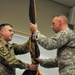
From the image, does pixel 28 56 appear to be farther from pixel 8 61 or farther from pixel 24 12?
pixel 8 61

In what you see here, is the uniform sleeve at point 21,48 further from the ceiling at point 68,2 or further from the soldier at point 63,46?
the ceiling at point 68,2

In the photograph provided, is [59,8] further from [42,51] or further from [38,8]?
[42,51]

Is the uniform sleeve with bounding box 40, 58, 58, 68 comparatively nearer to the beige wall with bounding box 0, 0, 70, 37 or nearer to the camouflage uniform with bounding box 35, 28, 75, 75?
the camouflage uniform with bounding box 35, 28, 75, 75

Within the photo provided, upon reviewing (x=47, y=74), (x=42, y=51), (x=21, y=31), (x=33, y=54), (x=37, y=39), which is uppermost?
(x=37, y=39)

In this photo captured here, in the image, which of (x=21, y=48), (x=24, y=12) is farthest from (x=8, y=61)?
(x=24, y=12)

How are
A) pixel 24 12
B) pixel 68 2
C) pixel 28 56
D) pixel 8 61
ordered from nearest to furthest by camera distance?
pixel 8 61, pixel 28 56, pixel 24 12, pixel 68 2

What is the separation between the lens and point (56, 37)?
226 centimetres

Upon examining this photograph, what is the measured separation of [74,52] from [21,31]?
6.08 feet

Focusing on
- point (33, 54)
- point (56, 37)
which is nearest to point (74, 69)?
point (56, 37)

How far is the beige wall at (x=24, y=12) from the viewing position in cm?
394

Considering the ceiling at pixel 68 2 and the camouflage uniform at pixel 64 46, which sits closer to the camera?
the camouflage uniform at pixel 64 46

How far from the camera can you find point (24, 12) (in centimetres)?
416

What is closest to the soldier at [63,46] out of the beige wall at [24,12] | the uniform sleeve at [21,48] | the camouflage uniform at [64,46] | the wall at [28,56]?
the camouflage uniform at [64,46]

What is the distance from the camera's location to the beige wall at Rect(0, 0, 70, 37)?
12.9 feet
